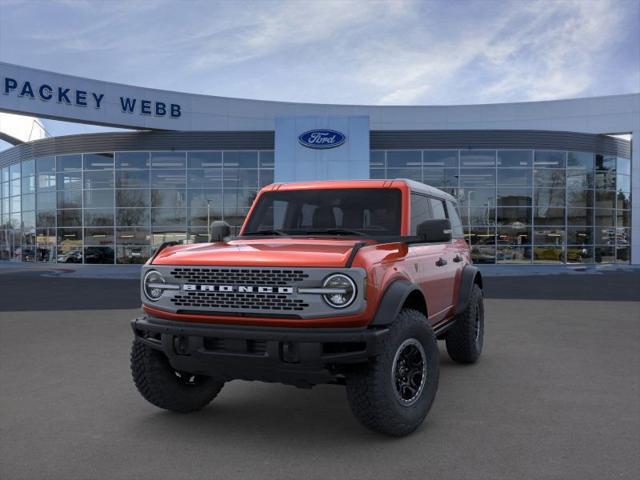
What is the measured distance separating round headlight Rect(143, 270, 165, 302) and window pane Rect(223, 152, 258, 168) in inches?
928

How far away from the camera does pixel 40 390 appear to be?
5352mm

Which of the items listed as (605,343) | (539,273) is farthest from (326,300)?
(539,273)

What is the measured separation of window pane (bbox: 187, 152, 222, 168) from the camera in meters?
27.5

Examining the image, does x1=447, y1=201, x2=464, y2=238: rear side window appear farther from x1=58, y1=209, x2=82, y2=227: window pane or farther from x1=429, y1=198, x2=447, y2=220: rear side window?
x1=58, y1=209, x2=82, y2=227: window pane

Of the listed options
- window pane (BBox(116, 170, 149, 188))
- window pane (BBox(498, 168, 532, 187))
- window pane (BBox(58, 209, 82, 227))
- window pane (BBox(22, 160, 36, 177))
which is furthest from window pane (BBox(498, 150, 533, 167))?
window pane (BBox(22, 160, 36, 177))

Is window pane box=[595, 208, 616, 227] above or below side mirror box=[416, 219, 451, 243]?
above

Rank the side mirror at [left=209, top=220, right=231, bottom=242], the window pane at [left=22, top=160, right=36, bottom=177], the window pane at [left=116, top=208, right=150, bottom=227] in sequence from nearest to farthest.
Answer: the side mirror at [left=209, top=220, right=231, bottom=242], the window pane at [left=116, top=208, right=150, bottom=227], the window pane at [left=22, top=160, right=36, bottom=177]

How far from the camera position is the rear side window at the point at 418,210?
4.99 meters

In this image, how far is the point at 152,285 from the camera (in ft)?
13.6

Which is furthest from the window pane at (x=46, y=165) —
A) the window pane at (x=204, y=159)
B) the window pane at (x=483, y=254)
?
the window pane at (x=483, y=254)

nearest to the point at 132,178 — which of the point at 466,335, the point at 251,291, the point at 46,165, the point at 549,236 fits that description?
the point at 46,165

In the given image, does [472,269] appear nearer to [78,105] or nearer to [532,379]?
[532,379]

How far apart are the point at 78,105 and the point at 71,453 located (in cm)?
2534

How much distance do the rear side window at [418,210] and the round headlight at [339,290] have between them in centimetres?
148
